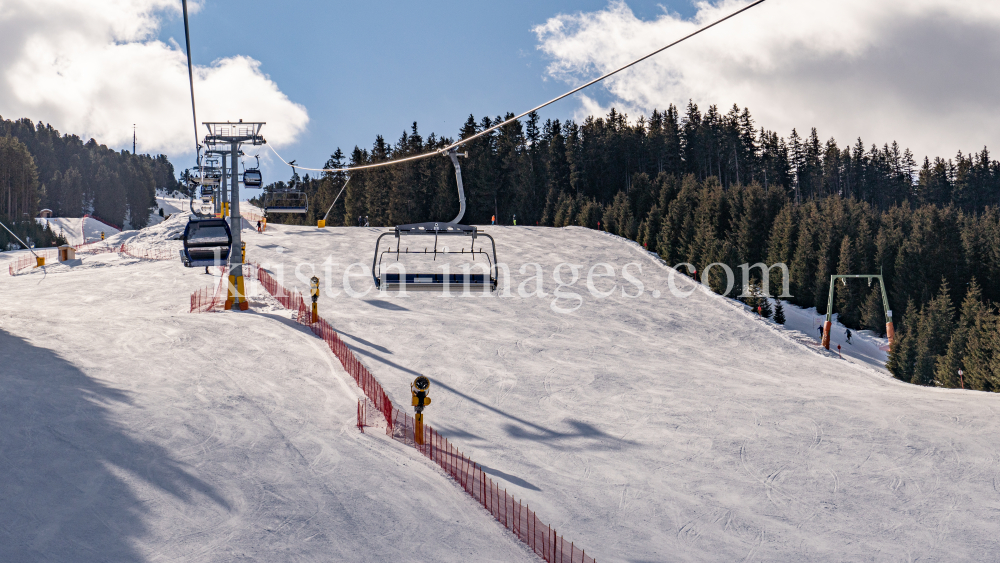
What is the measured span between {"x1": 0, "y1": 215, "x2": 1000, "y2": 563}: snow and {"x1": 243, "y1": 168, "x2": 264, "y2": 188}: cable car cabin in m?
5.52

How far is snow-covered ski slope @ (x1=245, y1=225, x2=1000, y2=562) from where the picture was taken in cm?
1080

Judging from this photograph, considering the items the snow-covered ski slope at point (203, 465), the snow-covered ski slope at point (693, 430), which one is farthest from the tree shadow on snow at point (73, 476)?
the snow-covered ski slope at point (693, 430)

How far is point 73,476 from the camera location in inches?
408

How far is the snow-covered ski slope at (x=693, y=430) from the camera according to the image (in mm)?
10797

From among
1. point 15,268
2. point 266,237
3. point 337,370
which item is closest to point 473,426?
point 337,370

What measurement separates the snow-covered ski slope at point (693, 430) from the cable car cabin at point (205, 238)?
19.6 feet

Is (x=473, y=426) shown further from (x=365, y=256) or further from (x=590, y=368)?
(x=365, y=256)

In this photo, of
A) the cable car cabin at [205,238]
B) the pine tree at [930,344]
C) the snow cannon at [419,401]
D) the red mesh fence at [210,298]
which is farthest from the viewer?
the pine tree at [930,344]

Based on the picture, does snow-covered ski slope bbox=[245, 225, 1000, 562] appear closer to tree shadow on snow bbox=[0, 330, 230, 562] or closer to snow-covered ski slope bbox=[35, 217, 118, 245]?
tree shadow on snow bbox=[0, 330, 230, 562]

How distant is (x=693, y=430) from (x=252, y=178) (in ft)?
65.2

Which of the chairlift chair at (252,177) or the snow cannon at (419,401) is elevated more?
the chairlift chair at (252,177)

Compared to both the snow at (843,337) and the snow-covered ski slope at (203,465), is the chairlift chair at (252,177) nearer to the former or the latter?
the snow-covered ski slope at (203,465)

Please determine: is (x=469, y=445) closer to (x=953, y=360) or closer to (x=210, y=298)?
(x=210, y=298)

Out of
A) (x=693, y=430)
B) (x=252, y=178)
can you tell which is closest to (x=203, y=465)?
(x=693, y=430)
